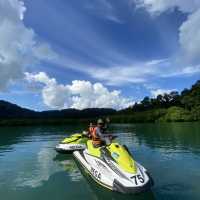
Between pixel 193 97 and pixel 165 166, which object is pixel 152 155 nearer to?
pixel 165 166

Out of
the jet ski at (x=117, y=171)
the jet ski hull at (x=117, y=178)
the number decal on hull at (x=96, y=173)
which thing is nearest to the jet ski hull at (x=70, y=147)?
the jet ski at (x=117, y=171)

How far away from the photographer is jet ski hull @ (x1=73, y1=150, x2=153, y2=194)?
10.9 meters

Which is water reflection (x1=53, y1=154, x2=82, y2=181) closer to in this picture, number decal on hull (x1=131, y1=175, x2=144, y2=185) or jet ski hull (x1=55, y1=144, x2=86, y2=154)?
jet ski hull (x1=55, y1=144, x2=86, y2=154)

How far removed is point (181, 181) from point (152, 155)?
7.75 meters

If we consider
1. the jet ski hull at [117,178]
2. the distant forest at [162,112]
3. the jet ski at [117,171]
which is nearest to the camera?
the jet ski hull at [117,178]

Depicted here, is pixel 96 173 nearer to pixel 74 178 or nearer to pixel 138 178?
pixel 74 178

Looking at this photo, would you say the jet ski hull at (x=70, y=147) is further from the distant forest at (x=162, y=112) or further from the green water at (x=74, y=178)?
the distant forest at (x=162, y=112)

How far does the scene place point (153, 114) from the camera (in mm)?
102438

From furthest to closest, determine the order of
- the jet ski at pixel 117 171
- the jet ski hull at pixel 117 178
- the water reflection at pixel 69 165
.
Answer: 1. the water reflection at pixel 69 165
2. the jet ski at pixel 117 171
3. the jet ski hull at pixel 117 178

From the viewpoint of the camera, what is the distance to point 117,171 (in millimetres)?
12039

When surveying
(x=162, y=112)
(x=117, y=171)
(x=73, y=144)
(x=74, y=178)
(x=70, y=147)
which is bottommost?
(x=74, y=178)

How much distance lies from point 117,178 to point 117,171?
494 millimetres

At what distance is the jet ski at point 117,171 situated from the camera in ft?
36.2

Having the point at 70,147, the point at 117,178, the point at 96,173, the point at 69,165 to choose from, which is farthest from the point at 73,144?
the point at 117,178
